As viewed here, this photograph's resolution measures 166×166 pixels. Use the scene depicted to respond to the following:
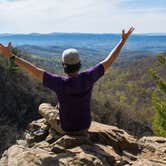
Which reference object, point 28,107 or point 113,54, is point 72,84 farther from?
point 28,107

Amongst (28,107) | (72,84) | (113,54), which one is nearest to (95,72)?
(72,84)

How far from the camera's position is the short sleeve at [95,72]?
6.67m

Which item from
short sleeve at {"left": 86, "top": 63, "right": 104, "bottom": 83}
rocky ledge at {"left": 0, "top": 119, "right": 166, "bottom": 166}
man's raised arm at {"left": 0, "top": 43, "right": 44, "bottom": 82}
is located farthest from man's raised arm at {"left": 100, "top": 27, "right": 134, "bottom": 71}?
rocky ledge at {"left": 0, "top": 119, "right": 166, "bottom": 166}

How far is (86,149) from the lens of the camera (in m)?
6.80

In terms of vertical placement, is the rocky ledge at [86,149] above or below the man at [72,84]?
below

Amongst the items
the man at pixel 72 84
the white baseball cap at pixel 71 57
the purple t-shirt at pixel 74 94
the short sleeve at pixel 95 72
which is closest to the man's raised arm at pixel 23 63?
the man at pixel 72 84

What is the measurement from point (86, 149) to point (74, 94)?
839 mm

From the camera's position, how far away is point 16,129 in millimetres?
51000

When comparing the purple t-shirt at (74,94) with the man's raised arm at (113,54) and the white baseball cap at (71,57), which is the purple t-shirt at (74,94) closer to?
the man's raised arm at (113,54)

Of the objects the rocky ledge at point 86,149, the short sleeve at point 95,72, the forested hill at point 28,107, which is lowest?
the forested hill at point 28,107

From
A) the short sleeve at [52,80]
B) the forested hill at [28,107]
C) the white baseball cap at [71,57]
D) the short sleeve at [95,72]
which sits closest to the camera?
the white baseball cap at [71,57]

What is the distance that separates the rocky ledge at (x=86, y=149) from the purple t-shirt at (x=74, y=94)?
0.24 m

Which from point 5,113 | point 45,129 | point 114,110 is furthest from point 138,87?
point 45,129

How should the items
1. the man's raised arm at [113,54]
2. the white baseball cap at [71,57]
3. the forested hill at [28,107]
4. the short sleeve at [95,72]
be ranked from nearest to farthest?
the white baseball cap at [71,57] → the short sleeve at [95,72] → the man's raised arm at [113,54] → the forested hill at [28,107]
